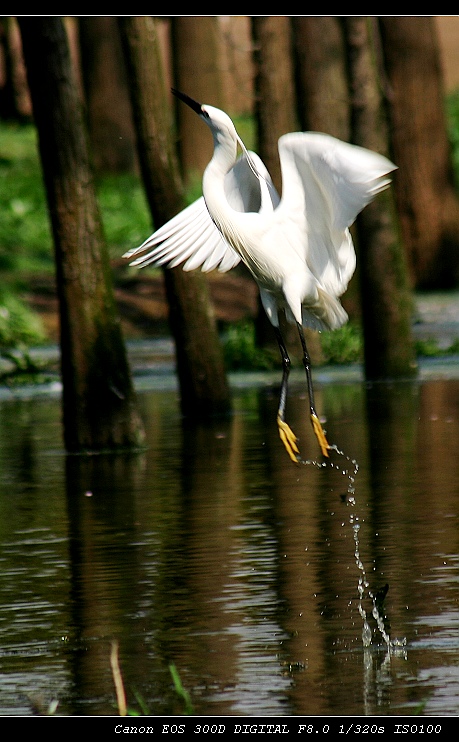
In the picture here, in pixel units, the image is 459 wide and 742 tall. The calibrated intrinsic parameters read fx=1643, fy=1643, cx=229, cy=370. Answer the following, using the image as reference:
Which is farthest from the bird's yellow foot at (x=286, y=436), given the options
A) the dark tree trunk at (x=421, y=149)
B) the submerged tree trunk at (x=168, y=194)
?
the dark tree trunk at (x=421, y=149)

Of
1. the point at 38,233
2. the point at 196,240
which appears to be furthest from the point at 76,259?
the point at 38,233

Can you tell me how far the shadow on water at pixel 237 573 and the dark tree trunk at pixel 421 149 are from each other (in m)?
12.7

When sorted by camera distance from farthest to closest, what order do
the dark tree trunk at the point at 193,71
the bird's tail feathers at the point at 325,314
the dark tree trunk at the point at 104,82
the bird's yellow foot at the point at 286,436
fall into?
the dark tree trunk at the point at 104,82 < the dark tree trunk at the point at 193,71 < the bird's tail feathers at the point at 325,314 < the bird's yellow foot at the point at 286,436

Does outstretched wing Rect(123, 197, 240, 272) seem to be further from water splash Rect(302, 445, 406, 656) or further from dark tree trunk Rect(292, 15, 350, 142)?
dark tree trunk Rect(292, 15, 350, 142)

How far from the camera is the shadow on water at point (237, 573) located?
7090mm

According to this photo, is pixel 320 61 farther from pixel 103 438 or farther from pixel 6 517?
pixel 6 517

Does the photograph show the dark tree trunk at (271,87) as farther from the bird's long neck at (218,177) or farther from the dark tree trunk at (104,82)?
the dark tree trunk at (104,82)

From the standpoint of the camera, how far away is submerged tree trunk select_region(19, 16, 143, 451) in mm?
13578

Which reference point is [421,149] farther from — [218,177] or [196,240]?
[218,177]

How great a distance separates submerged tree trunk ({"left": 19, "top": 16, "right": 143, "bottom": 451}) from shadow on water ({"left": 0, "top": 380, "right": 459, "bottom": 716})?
0.46 metres

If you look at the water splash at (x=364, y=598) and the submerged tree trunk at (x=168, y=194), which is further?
the submerged tree trunk at (x=168, y=194)

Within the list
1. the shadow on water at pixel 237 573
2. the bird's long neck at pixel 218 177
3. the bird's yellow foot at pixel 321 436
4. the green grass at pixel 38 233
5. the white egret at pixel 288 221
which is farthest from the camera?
the green grass at pixel 38 233

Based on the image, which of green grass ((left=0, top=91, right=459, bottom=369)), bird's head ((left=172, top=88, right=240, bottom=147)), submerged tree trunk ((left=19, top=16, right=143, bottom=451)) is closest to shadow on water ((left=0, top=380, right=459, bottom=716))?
submerged tree trunk ((left=19, top=16, right=143, bottom=451))
